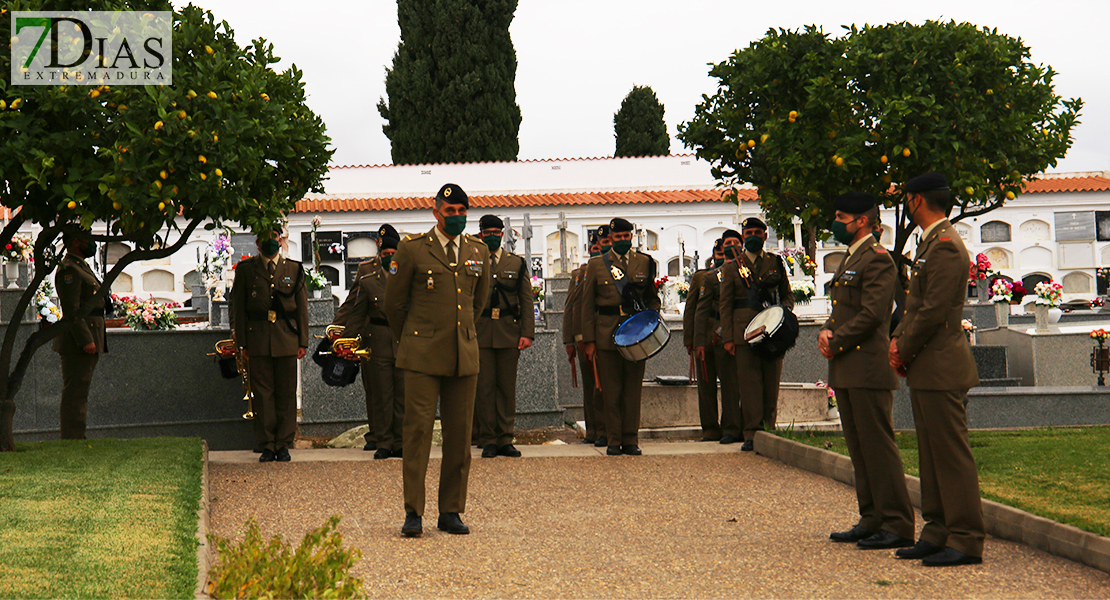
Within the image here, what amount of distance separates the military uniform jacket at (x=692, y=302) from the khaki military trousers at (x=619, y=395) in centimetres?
156

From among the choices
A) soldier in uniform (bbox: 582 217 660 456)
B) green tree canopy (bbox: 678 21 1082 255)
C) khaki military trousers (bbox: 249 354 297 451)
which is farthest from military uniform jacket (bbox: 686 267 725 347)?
khaki military trousers (bbox: 249 354 297 451)

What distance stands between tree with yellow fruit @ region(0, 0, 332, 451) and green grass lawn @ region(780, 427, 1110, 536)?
15.6ft

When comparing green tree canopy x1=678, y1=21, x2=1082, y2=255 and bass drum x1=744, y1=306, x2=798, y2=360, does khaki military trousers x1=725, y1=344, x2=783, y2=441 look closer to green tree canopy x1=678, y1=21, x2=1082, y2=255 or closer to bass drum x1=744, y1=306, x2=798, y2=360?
bass drum x1=744, y1=306, x2=798, y2=360

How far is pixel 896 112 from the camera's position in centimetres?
786

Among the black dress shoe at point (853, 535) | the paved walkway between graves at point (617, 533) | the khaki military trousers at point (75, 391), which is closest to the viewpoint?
the paved walkway between graves at point (617, 533)

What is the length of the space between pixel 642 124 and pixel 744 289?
33709 mm

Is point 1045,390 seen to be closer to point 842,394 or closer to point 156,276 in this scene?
point 842,394

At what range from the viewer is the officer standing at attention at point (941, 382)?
486cm

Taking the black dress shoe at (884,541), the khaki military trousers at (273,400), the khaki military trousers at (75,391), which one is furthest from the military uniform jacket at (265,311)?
the black dress shoe at (884,541)

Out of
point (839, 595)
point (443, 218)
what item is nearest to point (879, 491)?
point (839, 595)

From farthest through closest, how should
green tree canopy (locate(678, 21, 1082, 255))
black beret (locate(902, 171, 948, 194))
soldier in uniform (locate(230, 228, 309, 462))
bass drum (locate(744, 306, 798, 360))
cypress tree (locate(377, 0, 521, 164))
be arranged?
cypress tree (locate(377, 0, 521, 164)), soldier in uniform (locate(230, 228, 309, 462)), bass drum (locate(744, 306, 798, 360)), green tree canopy (locate(678, 21, 1082, 255)), black beret (locate(902, 171, 948, 194))

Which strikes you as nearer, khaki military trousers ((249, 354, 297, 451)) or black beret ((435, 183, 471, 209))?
black beret ((435, 183, 471, 209))

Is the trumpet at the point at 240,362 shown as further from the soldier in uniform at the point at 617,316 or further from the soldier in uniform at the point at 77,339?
the soldier in uniform at the point at 617,316

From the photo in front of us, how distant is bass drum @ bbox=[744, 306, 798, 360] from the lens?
8.41m
